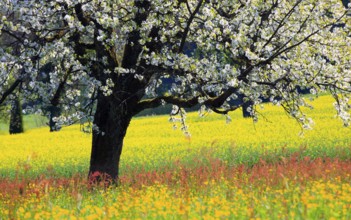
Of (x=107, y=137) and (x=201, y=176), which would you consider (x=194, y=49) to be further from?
(x=107, y=137)

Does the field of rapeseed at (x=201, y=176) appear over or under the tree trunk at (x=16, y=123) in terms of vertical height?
under

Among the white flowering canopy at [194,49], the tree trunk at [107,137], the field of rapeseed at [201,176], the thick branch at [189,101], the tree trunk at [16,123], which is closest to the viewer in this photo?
the field of rapeseed at [201,176]

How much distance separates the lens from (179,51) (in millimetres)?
12586

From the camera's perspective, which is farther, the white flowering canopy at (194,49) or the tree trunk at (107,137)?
the tree trunk at (107,137)

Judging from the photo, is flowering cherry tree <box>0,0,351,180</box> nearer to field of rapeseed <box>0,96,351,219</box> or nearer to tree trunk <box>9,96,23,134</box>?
field of rapeseed <box>0,96,351,219</box>

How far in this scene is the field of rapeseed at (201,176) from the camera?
8.22 meters

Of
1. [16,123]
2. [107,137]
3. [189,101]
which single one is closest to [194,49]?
[189,101]

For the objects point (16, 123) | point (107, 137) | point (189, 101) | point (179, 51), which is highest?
point (179, 51)

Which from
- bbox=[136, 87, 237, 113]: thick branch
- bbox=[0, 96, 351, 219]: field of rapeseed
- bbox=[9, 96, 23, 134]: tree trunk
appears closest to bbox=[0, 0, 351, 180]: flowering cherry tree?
bbox=[136, 87, 237, 113]: thick branch

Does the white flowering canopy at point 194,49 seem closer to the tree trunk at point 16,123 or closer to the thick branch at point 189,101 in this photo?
the thick branch at point 189,101

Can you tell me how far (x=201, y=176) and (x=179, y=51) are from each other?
283cm

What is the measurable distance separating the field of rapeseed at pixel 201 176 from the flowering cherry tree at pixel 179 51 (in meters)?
1.31

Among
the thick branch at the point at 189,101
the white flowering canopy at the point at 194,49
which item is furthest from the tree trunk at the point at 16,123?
the thick branch at the point at 189,101

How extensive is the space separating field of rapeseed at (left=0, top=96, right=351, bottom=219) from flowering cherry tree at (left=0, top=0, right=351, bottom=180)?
1.31m
